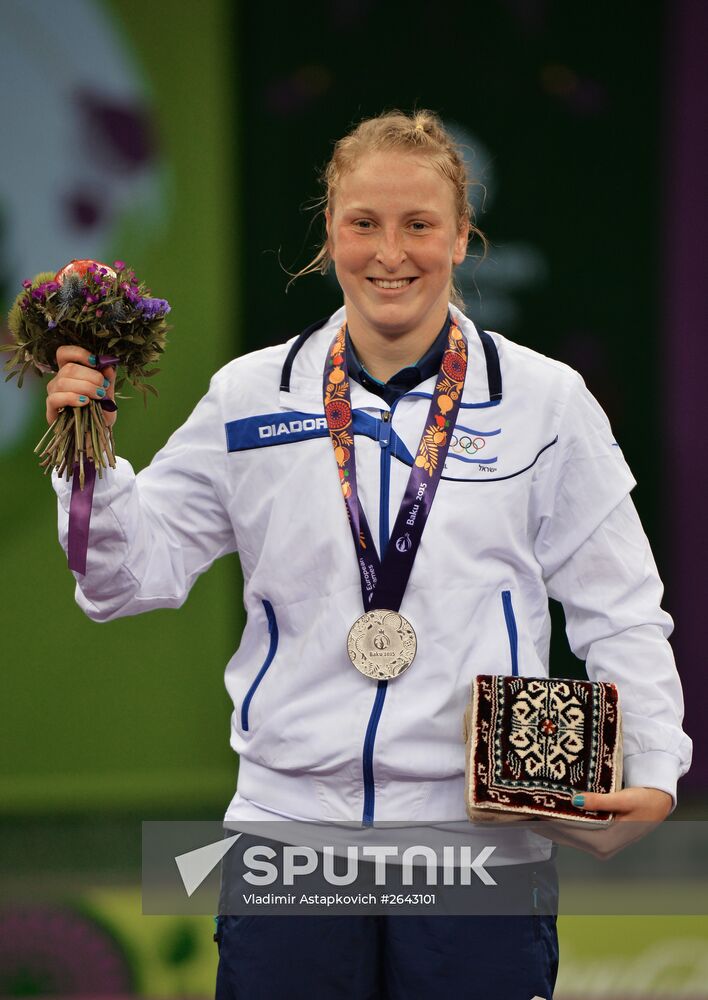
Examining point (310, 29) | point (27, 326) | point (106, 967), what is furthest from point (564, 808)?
point (310, 29)

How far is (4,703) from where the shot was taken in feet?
15.0

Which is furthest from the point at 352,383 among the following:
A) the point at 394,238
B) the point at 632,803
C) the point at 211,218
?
the point at 211,218

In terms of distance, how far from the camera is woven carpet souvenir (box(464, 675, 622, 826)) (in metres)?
2.13

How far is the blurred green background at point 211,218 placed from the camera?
14.7 feet

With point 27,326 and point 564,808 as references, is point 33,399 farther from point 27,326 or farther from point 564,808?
point 564,808

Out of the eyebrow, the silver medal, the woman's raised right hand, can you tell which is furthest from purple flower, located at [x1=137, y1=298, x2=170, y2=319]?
the silver medal

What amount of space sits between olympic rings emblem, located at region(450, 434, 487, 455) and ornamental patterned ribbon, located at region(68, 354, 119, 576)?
1.72 feet

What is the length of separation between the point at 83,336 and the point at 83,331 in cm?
1

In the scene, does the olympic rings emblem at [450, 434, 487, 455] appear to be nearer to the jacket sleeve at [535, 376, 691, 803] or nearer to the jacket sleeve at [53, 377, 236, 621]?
the jacket sleeve at [535, 376, 691, 803]

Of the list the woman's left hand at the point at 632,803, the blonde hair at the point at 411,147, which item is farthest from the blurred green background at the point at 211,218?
the woman's left hand at the point at 632,803

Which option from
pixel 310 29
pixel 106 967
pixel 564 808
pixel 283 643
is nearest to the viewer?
pixel 564 808

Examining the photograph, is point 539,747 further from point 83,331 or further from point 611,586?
point 83,331

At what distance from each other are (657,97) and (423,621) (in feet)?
9.41

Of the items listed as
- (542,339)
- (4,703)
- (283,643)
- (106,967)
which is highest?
(542,339)
